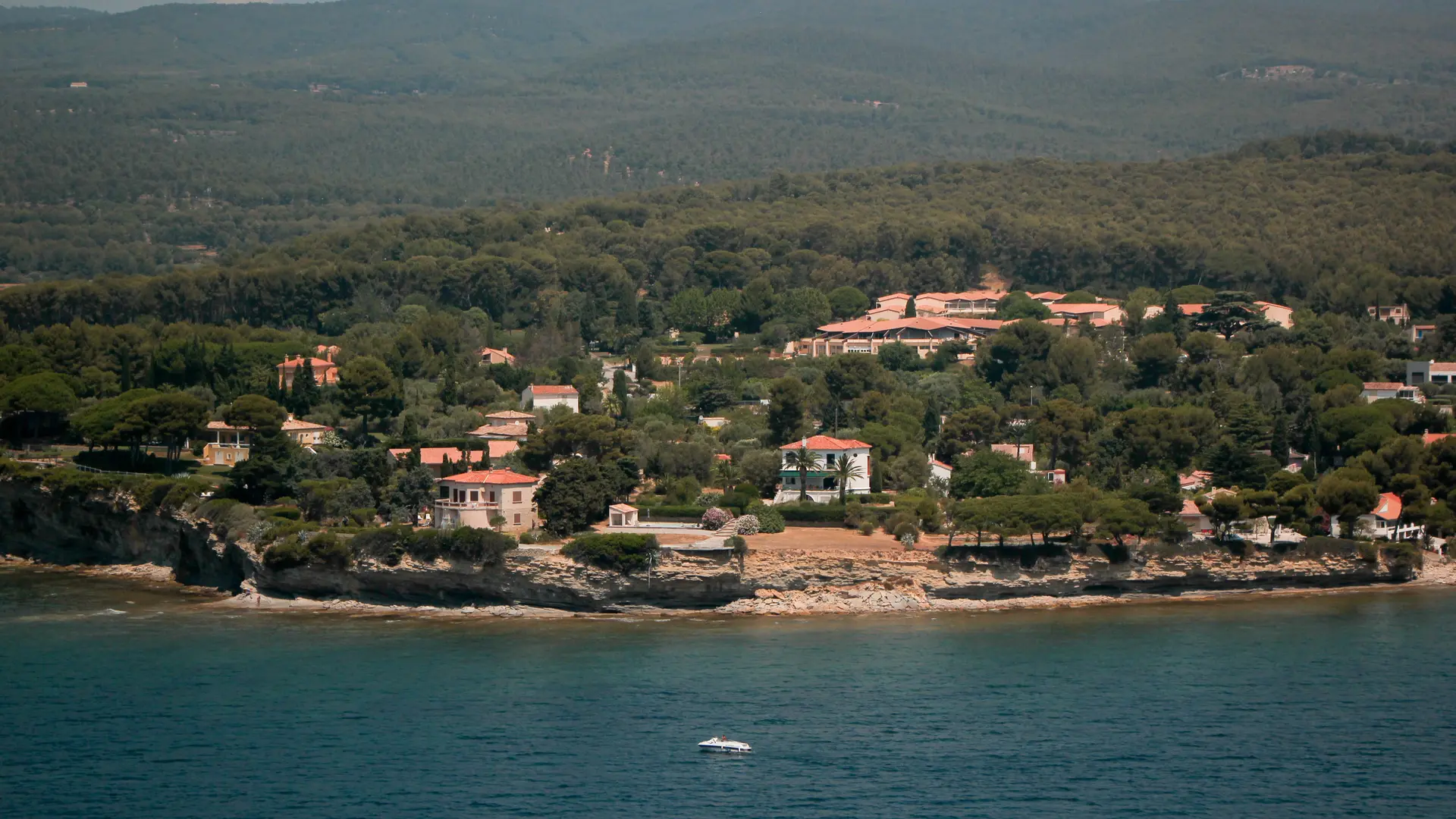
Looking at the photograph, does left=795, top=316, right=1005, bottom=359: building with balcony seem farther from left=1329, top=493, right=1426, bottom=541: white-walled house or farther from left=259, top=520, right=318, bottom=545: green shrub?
left=259, top=520, right=318, bottom=545: green shrub

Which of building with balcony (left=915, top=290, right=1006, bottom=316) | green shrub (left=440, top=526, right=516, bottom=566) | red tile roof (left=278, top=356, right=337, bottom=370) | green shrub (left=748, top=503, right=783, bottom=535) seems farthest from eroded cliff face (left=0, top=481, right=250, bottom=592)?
building with balcony (left=915, top=290, right=1006, bottom=316)

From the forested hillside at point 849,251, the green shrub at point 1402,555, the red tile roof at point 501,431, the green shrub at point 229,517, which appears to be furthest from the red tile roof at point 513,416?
the green shrub at point 1402,555

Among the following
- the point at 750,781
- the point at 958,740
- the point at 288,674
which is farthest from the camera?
the point at 288,674

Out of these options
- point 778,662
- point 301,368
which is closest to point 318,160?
point 301,368

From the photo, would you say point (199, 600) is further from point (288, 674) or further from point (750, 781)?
point (750, 781)

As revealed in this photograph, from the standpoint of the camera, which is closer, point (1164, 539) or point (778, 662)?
point (778, 662)

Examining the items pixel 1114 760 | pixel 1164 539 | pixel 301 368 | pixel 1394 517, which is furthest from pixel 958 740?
pixel 301 368

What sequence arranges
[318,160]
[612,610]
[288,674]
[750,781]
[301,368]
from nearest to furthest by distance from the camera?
[750,781], [288,674], [612,610], [301,368], [318,160]
